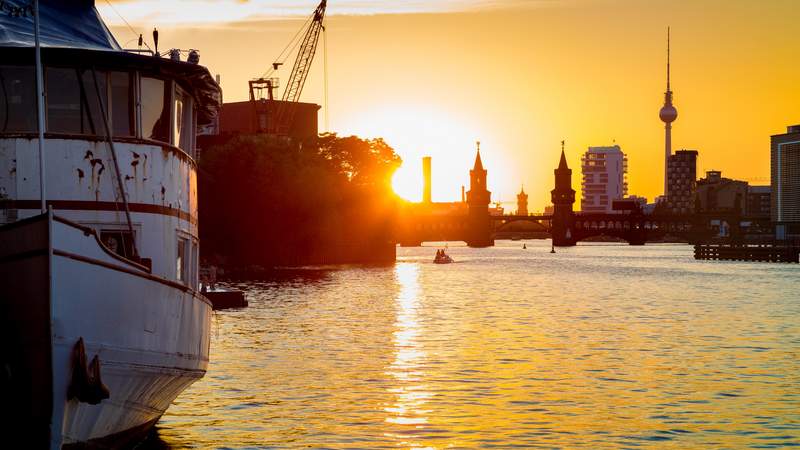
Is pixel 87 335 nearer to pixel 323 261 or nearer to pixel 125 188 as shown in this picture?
pixel 125 188

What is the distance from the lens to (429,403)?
32.1 m

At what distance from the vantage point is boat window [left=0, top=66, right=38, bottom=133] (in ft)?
65.2

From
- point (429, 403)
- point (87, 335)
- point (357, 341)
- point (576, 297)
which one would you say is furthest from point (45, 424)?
point (576, 297)

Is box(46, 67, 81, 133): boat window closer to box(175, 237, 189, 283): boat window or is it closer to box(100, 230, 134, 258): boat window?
box(100, 230, 134, 258): boat window

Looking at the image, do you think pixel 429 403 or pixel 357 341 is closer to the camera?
pixel 429 403

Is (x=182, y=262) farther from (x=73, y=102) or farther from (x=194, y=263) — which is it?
(x=73, y=102)

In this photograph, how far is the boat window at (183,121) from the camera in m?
22.8

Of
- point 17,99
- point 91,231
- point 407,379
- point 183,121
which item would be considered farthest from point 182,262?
point 407,379

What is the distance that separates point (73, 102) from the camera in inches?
801

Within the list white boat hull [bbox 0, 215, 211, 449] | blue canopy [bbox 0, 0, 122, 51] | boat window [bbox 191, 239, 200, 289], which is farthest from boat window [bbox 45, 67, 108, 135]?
boat window [bbox 191, 239, 200, 289]

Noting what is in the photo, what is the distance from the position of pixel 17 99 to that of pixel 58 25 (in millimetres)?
3217

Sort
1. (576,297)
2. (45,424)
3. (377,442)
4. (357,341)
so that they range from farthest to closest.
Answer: (576,297), (357,341), (377,442), (45,424)

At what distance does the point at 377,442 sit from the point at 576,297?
6410 centimetres

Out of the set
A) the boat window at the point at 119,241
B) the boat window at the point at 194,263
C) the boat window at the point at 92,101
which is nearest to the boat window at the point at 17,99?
the boat window at the point at 92,101
